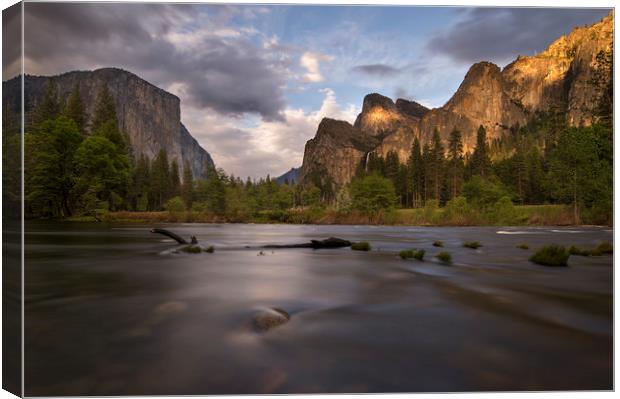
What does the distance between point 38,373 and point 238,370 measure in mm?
1513

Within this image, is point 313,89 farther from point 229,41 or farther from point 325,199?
point 325,199

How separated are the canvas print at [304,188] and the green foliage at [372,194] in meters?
0.38

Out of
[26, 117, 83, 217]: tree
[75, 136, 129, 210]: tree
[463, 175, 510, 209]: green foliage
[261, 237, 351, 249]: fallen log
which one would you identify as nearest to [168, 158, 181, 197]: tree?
[75, 136, 129, 210]: tree

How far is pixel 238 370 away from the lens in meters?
2.60

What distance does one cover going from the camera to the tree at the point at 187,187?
14352 mm

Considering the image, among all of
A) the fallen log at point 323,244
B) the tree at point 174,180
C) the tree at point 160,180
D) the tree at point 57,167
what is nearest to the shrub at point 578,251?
the fallen log at point 323,244

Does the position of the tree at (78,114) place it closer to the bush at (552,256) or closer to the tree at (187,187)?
the tree at (187,187)

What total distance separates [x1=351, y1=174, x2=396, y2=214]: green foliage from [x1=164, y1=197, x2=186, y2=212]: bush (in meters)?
6.74

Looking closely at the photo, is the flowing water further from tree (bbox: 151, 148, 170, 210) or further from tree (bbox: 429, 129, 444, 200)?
tree (bbox: 429, 129, 444, 200)

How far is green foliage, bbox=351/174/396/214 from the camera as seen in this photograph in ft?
40.0

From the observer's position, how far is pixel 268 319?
11.8 feet

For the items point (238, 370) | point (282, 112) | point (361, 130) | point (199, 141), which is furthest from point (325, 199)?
point (238, 370)

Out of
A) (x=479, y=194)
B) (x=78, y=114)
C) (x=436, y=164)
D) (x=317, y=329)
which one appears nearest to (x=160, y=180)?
(x=78, y=114)

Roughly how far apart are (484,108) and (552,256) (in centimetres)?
540
